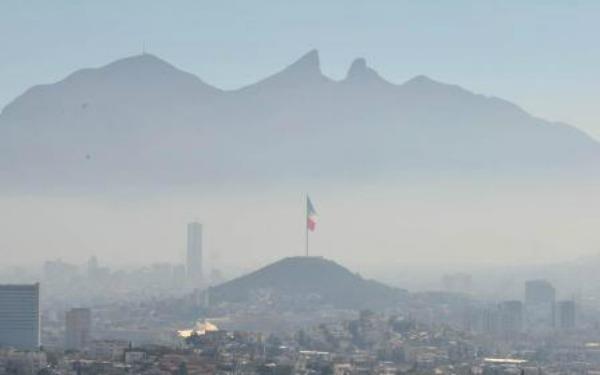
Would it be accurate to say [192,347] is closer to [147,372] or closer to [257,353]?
[257,353]

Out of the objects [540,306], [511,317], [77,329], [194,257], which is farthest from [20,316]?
[194,257]

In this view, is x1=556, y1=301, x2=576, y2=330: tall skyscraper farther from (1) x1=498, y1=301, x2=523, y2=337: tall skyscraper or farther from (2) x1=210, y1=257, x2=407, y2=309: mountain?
(2) x1=210, y1=257, x2=407, y2=309: mountain

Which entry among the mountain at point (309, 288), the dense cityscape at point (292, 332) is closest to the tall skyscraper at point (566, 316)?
the dense cityscape at point (292, 332)

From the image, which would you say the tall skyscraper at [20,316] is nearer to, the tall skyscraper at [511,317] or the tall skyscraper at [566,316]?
the tall skyscraper at [511,317]

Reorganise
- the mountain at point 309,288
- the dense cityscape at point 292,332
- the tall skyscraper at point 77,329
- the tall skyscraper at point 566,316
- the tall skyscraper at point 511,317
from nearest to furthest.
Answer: the dense cityscape at point 292,332
the tall skyscraper at point 77,329
the tall skyscraper at point 511,317
the tall skyscraper at point 566,316
the mountain at point 309,288

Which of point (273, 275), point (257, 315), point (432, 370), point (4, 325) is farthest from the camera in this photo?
point (273, 275)

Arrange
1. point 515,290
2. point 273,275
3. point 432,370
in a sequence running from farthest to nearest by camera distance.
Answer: point 515,290
point 273,275
point 432,370

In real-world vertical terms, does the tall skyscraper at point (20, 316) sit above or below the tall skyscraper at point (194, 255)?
below

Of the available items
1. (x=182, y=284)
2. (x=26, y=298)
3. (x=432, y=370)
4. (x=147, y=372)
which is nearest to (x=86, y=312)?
(x=26, y=298)
